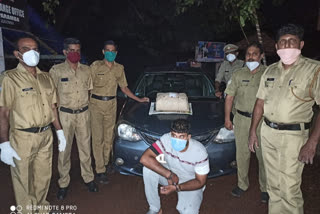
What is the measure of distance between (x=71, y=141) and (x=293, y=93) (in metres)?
2.60

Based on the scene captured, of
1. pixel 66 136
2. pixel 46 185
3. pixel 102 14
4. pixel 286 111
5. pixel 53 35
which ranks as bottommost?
pixel 46 185

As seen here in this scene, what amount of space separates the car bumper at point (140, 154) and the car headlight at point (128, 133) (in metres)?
0.06

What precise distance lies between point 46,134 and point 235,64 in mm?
3792

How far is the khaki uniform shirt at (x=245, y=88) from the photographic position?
341 cm

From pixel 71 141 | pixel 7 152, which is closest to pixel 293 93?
pixel 71 141

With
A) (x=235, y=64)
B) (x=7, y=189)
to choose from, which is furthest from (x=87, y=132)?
(x=235, y=64)

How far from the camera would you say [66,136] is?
11.1ft

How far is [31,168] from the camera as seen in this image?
9.08 feet

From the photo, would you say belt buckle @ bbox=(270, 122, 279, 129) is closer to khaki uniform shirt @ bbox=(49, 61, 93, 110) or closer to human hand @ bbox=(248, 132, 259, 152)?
human hand @ bbox=(248, 132, 259, 152)

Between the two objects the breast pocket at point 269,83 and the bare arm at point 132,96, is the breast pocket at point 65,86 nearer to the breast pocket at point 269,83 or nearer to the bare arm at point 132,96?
the bare arm at point 132,96

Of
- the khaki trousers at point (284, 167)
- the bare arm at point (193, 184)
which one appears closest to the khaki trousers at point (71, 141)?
the bare arm at point (193, 184)

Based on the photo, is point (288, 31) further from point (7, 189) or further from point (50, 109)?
point (7, 189)

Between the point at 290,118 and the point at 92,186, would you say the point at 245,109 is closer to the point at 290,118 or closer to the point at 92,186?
the point at 290,118

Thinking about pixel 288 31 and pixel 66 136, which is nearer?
pixel 288 31
